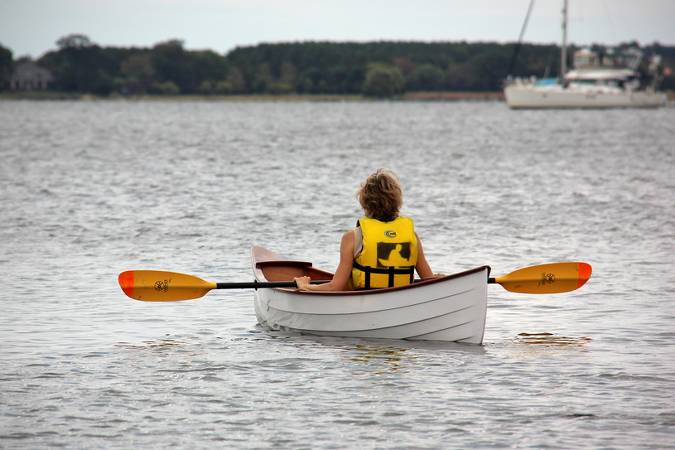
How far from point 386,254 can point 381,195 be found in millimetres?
607

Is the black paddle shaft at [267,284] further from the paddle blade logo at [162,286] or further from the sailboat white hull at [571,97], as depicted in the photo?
the sailboat white hull at [571,97]

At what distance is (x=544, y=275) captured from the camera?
13086mm

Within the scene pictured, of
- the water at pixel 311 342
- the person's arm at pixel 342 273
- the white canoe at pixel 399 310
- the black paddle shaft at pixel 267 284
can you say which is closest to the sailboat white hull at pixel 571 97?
the water at pixel 311 342

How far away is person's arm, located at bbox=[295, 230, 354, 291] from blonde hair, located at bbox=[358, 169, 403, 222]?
337mm

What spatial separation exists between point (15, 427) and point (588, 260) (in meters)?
12.0

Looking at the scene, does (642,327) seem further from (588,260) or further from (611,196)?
(611,196)

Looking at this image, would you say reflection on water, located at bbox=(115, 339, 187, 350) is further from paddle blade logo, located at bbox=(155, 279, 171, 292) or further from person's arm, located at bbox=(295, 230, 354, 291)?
person's arm, located at bbox=(295, 230, 354, 291)

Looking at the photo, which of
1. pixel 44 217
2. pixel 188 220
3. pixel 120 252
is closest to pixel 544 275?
pixel 120 252

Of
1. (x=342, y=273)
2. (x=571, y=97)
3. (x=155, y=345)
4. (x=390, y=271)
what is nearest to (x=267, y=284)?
(x=342, y=273)

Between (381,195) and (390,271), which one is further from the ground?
(381,195)

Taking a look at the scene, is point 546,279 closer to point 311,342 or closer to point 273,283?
point 311,342

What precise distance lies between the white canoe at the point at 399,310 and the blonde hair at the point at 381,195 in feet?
2.58

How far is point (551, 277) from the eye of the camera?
13.1 m

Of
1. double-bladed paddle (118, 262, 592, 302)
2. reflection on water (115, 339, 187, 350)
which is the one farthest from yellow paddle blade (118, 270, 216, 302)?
reflection on water (115, 339, 187, 350)
